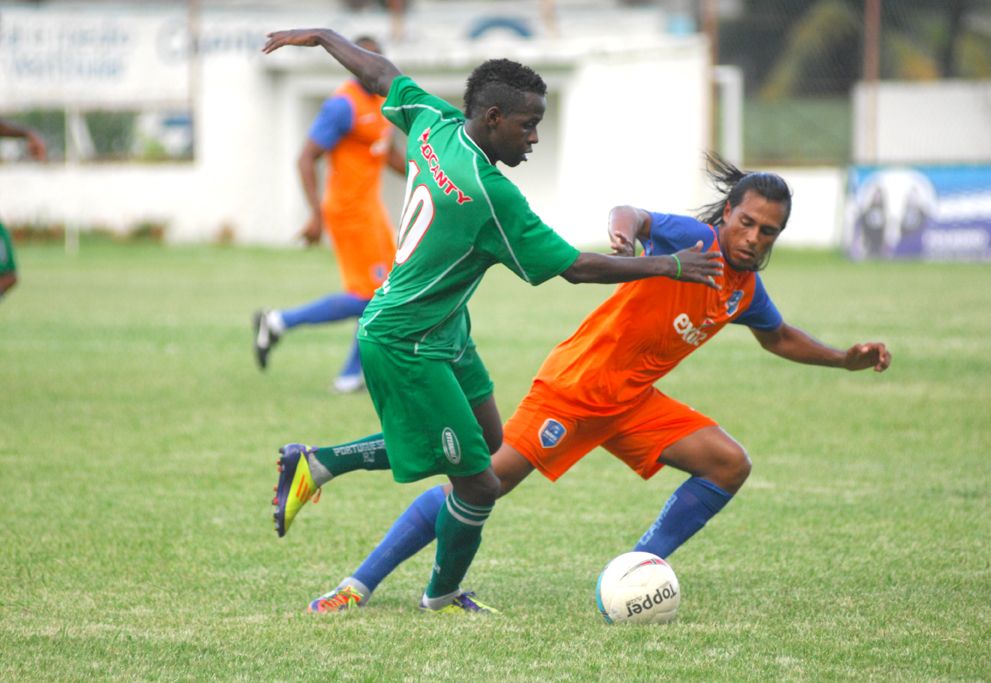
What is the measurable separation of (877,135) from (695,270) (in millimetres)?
22445

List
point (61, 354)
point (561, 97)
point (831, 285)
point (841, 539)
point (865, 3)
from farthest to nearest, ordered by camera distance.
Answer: point (561, 97) < point (865, 3) < point (831, 285) < point (61, 354) < point (841, 539)

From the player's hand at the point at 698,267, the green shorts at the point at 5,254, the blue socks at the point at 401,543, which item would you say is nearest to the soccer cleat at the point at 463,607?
the blue socks at the point at 401,543

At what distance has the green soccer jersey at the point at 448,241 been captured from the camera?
4.39 meters

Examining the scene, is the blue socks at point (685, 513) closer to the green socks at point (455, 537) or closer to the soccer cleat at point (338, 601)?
the green socks at point (455, 537)

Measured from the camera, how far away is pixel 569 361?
522 cm

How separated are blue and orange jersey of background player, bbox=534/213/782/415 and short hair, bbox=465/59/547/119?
0.82 metres

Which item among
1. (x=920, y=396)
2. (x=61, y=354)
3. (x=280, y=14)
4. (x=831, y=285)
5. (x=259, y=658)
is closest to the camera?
(x=259, y=658)

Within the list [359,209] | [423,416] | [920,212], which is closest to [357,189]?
[359,209]

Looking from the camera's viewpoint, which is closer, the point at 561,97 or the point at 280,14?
the point at 561,97

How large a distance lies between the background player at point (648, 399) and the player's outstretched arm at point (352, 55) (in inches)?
45.2

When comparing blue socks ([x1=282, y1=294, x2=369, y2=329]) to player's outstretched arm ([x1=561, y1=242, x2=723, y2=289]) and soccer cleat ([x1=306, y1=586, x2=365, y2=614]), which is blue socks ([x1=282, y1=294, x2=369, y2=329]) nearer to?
soccer cleat ([x1=306, y1=586, x2=365, y2=614])

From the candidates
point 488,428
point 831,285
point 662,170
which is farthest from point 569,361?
point 662,170

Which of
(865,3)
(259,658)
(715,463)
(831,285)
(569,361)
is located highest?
(865,3)

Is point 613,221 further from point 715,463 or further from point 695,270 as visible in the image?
point 715,463
